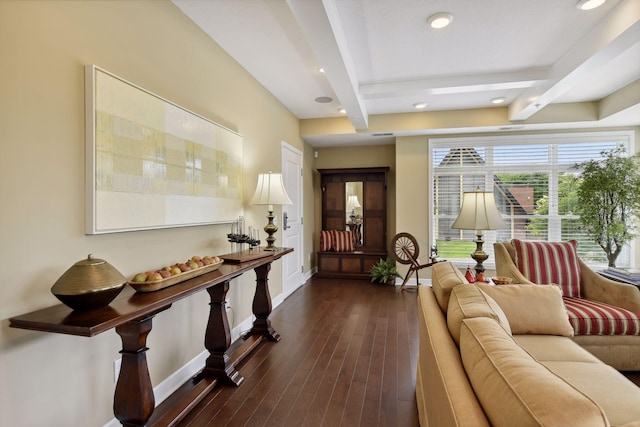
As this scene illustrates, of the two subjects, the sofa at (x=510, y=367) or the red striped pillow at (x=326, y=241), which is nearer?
the sofa at (x=510, y=367)

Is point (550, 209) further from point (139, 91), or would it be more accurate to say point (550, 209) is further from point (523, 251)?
point (139, 91)

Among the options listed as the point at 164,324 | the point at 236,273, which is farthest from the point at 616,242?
the point at 164,324

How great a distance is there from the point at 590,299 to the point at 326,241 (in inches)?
152

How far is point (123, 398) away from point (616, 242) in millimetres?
5467

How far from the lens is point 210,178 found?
8.67ft

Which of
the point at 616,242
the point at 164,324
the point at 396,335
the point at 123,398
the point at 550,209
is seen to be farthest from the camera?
the point at 550,209

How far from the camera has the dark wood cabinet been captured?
18.8 ft

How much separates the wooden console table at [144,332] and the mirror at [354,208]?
3488mm

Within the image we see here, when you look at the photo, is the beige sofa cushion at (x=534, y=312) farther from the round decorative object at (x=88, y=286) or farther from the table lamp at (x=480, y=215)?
the round decorative object at (x=88, y=286)

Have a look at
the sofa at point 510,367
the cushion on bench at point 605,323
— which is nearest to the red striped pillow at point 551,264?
the cushion on bench at point 605,323

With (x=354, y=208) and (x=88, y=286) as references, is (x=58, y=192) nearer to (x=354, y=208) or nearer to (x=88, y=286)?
(x=88, y=286)

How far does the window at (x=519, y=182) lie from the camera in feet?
15.6

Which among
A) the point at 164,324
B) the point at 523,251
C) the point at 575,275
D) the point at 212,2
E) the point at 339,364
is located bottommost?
the point at 339,364

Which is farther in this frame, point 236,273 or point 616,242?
point 616,242
